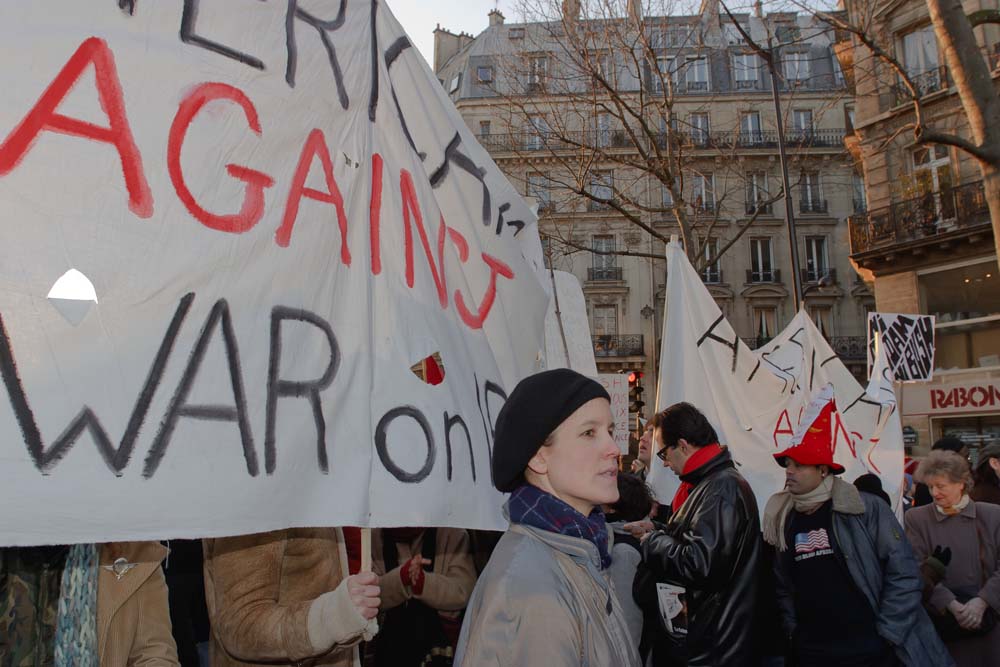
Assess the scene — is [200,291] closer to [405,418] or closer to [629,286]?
[405,418]

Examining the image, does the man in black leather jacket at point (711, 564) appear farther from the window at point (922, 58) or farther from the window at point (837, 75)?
the window at point (922, 58)

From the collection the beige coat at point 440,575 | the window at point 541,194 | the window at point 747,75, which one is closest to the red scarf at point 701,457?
the beige coat at point 440,575

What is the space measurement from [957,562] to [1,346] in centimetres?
A: 474

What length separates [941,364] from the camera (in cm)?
2144

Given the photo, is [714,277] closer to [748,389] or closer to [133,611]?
[748,389]

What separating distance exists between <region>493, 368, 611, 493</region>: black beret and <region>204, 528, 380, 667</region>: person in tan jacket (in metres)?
0.54

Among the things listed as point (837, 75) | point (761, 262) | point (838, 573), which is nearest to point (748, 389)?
point (838, 573)

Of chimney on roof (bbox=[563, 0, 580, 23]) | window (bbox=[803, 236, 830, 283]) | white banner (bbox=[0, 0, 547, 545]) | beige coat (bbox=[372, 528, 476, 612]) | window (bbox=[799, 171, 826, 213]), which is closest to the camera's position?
white banner (bbox=[0, 0, 547, 545])

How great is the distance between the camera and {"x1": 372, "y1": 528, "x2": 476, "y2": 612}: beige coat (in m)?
3.29

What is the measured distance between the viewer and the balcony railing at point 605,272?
41.1m

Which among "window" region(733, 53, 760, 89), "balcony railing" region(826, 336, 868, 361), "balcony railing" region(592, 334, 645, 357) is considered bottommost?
"balcony railing" region(826, 336, 868, 361)

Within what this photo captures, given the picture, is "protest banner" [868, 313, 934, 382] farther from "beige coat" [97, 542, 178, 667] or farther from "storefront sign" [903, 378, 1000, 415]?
"storefront sign" [903, 378, 1000, 415]

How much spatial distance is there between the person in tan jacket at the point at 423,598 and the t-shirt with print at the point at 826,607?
1548 millimetres

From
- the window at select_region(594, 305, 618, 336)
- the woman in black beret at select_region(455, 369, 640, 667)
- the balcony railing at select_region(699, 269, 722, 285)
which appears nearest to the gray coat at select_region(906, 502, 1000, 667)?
the woman in black beret at select_region(455, 369, 640, 667)
